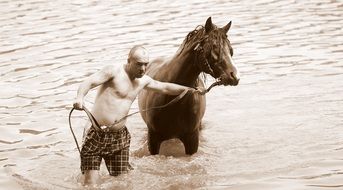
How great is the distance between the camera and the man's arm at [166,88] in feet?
23.8

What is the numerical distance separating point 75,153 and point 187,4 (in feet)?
48.3

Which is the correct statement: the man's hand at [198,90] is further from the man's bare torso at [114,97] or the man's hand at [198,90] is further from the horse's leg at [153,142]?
the horse's leg at [153,142]

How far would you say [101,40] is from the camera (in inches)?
656

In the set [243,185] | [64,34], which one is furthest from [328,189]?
[64,34]

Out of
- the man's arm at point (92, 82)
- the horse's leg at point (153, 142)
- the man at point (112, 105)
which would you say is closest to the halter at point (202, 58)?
the man at point (112, 105)

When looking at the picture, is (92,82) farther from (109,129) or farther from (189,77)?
(189,77)

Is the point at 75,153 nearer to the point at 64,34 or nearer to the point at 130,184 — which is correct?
the point at 130,184

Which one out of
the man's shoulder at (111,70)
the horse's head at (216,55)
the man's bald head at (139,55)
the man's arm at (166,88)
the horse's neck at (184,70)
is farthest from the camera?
the horse's neck at (184,70)

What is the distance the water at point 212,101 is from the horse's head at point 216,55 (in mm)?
1357

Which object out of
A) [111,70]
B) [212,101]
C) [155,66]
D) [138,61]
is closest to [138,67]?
[138,61]

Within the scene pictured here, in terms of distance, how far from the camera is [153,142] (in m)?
8.30

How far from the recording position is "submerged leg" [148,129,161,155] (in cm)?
822

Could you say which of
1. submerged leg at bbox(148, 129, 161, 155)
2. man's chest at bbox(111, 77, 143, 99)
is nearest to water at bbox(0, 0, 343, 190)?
submerged leg at bbox(148, 129, 161, 155)

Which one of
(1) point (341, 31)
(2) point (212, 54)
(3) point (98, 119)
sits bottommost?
(1) point (341, 31)
